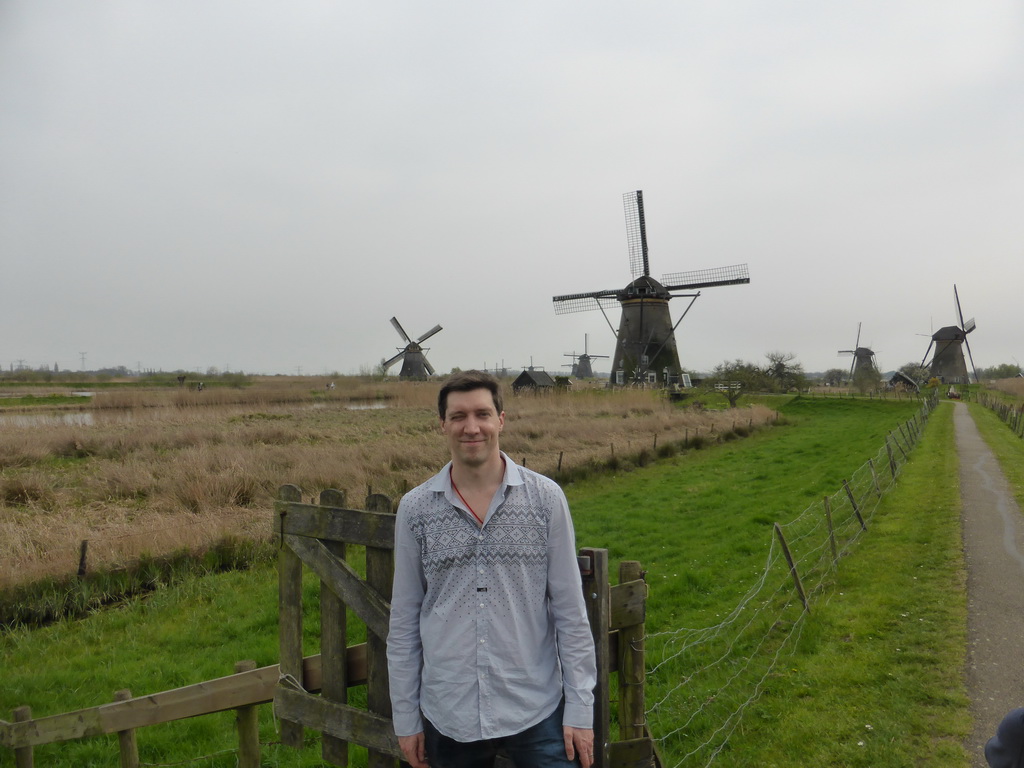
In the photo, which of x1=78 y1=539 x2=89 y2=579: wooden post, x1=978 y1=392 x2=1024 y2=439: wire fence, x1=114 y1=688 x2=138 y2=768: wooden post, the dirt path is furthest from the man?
x1=978 y1=392 x2=1024 y2=439: wire fence

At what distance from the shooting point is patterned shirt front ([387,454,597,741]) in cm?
237

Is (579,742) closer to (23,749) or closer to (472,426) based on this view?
(472,426)

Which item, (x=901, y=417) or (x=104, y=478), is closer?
(x=104, y=478)

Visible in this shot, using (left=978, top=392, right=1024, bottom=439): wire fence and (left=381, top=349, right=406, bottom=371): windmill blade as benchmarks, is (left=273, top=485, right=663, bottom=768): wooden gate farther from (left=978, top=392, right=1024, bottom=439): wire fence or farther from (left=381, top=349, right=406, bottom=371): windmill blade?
(left=381, top=349, right=406, bottom=371): windmill blade

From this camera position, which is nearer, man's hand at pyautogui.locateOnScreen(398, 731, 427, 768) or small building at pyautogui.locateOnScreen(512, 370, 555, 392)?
man's hand at pyautogui.locateOnScreen(398, 731, 427, 768)

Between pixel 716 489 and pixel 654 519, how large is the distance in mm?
3393

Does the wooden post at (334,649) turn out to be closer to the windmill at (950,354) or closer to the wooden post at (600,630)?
the wooden post at (600,630)

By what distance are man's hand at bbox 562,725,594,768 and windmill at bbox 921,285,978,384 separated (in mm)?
71036

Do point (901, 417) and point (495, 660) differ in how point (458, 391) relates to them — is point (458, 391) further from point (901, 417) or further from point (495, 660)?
point (901, 417)

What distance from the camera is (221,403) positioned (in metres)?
34.4

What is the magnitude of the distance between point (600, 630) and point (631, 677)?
0.56 metres

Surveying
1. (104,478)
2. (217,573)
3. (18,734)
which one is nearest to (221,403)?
(104,478)

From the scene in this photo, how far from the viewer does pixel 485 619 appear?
237 cm

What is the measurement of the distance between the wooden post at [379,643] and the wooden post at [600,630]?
0.99 metres
